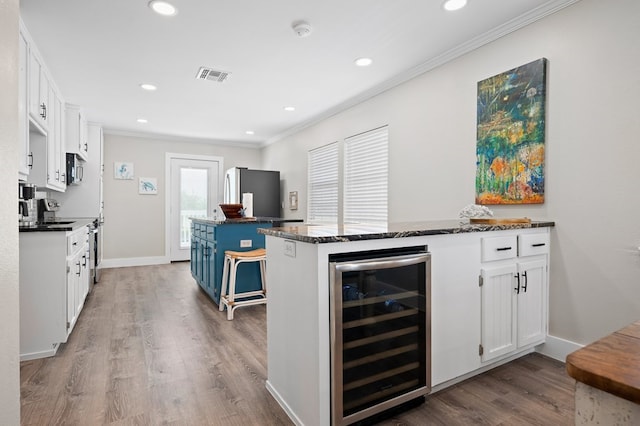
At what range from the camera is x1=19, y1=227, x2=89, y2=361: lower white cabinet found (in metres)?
2.48

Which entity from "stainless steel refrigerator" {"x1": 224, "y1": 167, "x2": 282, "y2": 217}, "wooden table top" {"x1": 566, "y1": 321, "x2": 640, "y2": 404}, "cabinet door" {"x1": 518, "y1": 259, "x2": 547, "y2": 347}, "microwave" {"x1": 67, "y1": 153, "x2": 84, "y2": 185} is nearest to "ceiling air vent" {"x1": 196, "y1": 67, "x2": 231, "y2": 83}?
"microwave" {"x1": 67, "y1": 153, "x2": 84, "y2": 185}

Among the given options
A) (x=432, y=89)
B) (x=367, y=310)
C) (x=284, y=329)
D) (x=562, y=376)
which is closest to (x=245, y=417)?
(x=284, y=329)

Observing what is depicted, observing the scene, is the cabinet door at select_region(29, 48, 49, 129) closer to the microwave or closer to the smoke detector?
the microwave

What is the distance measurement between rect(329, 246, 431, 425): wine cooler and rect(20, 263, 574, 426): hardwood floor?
196mm

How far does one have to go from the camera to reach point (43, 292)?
2.54m

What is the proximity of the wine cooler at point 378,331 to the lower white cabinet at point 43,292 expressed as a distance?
226cm

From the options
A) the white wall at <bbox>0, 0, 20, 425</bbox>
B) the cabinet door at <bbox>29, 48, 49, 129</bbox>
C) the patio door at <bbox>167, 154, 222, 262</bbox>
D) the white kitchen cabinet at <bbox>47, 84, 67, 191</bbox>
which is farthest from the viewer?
the patio door at <bbox>167, 154, 222, 262</bbox>

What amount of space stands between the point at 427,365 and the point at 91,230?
415cm

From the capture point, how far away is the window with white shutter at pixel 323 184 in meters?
5.09

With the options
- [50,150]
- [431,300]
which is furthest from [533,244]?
[50,150]

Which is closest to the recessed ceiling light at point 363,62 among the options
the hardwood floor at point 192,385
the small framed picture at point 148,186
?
the hardwood floor at point 192,385

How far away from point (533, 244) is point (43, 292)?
354 centimetres

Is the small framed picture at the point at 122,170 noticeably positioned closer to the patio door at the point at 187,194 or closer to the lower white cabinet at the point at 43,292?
the patio door at the point at 187,194

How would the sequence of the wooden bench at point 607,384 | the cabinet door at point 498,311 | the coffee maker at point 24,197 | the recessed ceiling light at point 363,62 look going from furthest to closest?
the recessed ceiling light at point 363,62, the coffee maker at point 24,197, the cabinet door at point 498,311, the wooden bench at point 607,384
